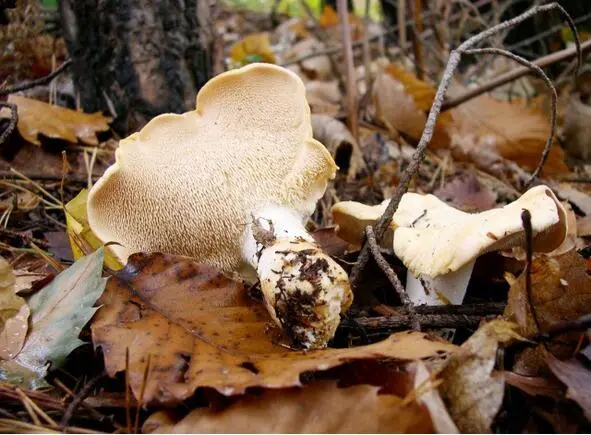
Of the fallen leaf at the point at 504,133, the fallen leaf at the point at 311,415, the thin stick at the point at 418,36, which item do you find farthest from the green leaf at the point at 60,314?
the thin stick at the point at 418,36

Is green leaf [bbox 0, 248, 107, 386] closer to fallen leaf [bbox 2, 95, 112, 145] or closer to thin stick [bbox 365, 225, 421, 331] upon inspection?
thin stick [bbox 365, 225, 421, 331]

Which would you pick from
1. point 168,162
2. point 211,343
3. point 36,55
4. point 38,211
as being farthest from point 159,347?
point 36,55

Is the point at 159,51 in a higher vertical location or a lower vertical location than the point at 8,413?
higher

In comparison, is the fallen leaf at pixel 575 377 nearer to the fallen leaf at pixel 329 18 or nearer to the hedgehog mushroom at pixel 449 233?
the hedgehog mushroom at pixel 449 233

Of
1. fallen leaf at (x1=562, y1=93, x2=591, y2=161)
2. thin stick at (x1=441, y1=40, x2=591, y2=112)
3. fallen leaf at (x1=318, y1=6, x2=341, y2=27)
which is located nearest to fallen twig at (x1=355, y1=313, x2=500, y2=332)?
thin stick at (x1=441, y1=40, x2=591, y2=112)

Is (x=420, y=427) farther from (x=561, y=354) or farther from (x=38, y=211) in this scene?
(x=38, y=211)

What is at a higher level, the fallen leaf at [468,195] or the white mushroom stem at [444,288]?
the white mushroom stem at [444,288]

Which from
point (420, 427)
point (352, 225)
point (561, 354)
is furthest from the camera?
point (352, 225)
